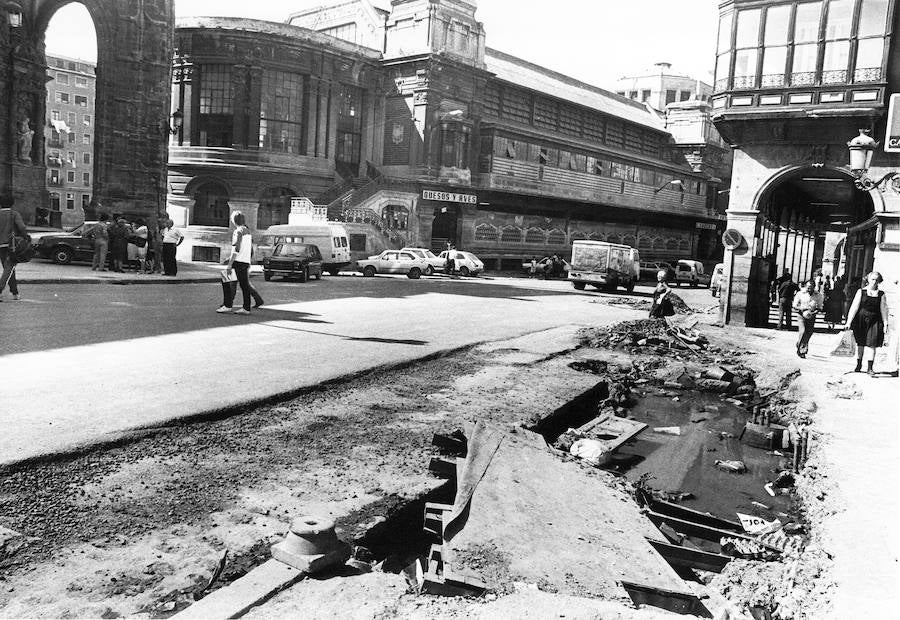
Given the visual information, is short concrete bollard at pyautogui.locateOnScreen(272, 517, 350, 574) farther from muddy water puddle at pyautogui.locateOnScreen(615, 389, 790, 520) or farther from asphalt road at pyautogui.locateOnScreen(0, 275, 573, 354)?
asphalt road at pyautogui.locateOnScreen(0, 275, 573, 354)

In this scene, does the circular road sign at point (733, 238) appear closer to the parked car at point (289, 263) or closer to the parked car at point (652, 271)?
the parked car at point (289, 263)

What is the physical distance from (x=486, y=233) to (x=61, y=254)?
2643 cm

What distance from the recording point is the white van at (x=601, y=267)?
32.5 meters

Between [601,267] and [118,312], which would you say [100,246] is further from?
[601,267]

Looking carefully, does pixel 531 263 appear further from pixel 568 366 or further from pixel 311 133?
pixel 568 366

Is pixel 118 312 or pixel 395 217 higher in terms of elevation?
pixel 395 217

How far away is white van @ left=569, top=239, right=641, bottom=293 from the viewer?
32.5 m

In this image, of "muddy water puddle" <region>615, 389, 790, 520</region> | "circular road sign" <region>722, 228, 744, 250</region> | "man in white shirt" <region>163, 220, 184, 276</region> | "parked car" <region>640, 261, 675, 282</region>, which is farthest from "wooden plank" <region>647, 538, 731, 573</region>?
"parked car" <region>640, 261, 675, 282</region>

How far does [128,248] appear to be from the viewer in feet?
73.7

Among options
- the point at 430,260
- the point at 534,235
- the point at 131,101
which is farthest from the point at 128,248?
the point at 534,235

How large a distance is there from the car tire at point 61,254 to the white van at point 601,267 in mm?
20664

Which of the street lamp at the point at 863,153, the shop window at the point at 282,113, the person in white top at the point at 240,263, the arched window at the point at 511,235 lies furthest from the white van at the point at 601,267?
the person in white top at the point at 240,263

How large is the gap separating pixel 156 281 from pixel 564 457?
16830 mm

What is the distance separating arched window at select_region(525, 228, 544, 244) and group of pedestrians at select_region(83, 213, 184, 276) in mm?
28492
